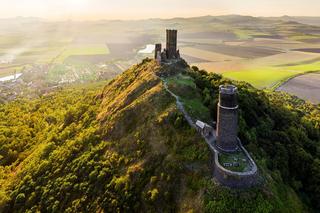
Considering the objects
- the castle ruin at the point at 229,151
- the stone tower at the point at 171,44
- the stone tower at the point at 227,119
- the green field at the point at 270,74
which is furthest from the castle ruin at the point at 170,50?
the green field at the point at 270,74

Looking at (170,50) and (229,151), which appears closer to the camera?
(229,151)

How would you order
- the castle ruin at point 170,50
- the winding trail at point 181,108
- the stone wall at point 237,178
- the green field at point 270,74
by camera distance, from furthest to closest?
the green field at point 270,74 → the castle ruin at point 170,50 → the winding trail at point 181,108 → the stone wall at point 237,178

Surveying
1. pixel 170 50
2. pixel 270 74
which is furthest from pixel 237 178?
pixel 270 74

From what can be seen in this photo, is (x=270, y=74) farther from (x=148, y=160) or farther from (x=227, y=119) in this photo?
(x=148, y=160)

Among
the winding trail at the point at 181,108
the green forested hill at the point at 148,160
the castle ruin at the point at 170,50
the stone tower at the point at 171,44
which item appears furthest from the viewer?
the castle ruin at the point at 170,50

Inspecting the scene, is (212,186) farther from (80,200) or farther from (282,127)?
(282,127)

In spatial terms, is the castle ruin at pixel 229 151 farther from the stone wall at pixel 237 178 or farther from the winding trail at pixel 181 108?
the winding trail at pixel 181 108

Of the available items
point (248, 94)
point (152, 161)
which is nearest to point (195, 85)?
point (248, 94)
